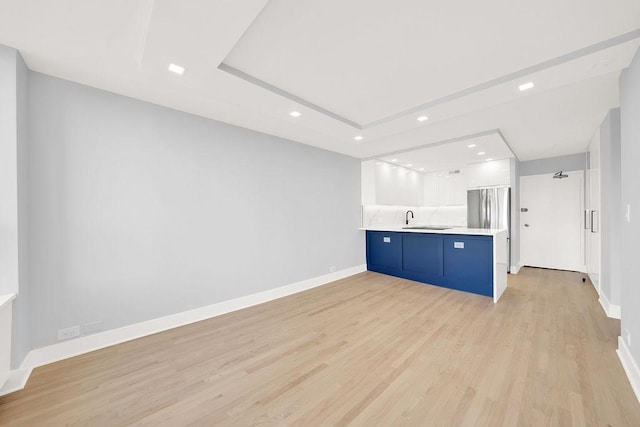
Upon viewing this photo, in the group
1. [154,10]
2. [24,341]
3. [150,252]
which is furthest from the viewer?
[150,252]

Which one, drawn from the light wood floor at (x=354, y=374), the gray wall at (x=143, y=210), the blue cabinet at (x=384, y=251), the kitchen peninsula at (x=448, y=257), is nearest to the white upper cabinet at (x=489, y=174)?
the kitchen peninsula at (x=448, y=257)

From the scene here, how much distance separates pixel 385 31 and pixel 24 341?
3.84 m

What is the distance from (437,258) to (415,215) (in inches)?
A: 117

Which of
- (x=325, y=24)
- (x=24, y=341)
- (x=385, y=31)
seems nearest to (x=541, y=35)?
(x=385, y=31)

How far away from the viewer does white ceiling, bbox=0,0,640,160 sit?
1628mm

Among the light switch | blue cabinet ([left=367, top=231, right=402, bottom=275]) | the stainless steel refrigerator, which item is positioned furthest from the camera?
the stainless steel refrigerator

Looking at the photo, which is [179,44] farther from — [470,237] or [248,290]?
[470,237]

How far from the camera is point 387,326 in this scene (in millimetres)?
2939

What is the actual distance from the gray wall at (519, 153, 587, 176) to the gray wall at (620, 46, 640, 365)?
14.0ft

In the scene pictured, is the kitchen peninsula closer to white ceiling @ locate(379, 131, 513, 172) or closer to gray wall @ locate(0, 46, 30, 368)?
white ceiling @ locate(379, 131, 513, 172)

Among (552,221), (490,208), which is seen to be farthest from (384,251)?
(552,221)

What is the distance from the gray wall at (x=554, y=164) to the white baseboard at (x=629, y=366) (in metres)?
4.72

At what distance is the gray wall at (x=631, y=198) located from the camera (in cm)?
188

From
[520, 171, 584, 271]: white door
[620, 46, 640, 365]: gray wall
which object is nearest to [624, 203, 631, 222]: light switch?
[620, 46, 640, 365]: gray wall
